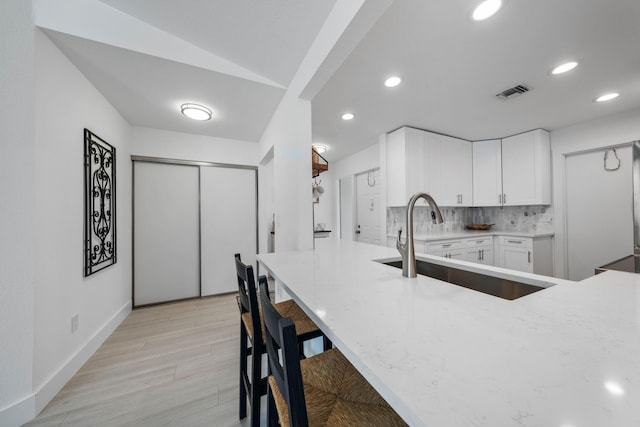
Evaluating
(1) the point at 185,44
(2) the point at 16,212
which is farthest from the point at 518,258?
(2) the point at 16,212

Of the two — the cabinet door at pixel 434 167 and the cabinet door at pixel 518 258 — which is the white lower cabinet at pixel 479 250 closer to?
the cabinet door at pixel 518 258

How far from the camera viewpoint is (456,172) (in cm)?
369

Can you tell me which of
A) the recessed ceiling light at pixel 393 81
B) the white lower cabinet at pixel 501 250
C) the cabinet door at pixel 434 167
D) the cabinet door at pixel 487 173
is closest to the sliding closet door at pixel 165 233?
the recessed ceiling light at pixel 393 81

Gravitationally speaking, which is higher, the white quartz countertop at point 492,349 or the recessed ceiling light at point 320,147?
the recessed ceiling light at point 320,147

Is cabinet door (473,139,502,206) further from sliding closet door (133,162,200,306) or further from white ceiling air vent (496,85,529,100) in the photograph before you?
sliding closet door (133,162,200,306)

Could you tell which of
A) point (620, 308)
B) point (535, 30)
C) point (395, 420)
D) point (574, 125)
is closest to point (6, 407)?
point (395, 420)

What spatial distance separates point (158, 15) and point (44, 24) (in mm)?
666

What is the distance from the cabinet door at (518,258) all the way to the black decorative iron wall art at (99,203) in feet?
16.6

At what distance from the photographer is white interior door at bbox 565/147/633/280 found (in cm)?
278

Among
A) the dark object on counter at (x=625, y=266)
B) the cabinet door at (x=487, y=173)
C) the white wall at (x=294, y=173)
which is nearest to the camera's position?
the dark object on counter at (x=625, y=266)

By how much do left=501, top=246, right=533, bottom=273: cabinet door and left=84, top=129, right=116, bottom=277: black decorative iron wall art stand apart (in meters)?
5.06

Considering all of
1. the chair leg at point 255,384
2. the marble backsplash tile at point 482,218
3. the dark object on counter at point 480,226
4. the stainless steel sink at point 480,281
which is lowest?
the chair leg at point 255,384

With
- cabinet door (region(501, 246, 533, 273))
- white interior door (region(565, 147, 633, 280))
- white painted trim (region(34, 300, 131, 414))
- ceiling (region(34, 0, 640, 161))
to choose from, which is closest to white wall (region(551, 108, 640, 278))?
white interior door (region(565, 147, 633, 280))

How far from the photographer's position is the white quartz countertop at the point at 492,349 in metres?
0.34
